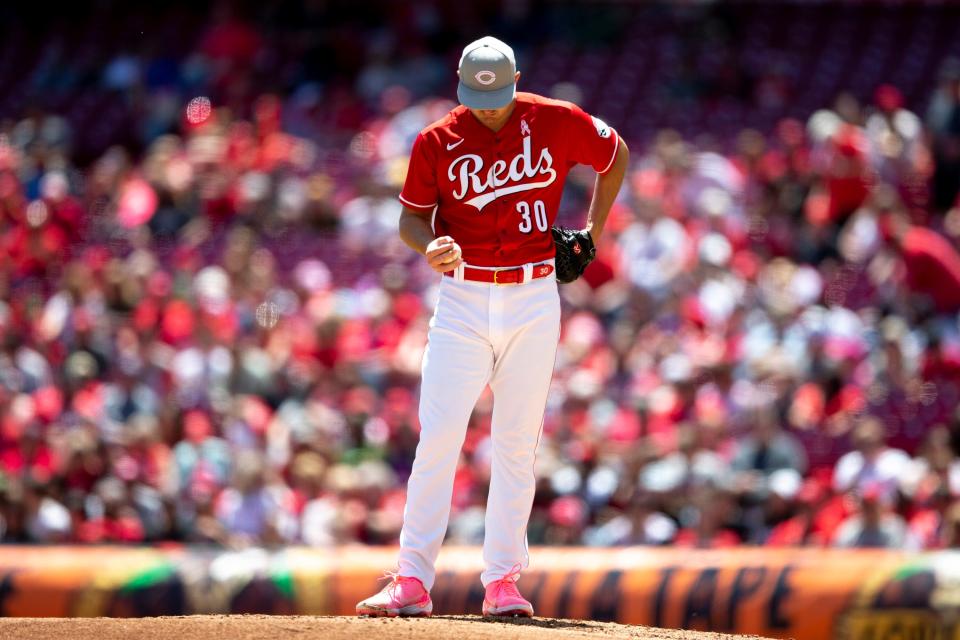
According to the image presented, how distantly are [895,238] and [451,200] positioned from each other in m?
5.65

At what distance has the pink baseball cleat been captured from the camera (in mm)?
6047

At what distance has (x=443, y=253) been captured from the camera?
18.9 feet

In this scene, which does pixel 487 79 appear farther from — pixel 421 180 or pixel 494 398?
pixel 494 398

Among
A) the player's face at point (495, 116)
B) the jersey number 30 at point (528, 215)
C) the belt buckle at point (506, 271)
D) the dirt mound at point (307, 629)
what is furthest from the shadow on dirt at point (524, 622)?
the player's face at point (495, 116)

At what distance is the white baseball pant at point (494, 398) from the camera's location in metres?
5.98

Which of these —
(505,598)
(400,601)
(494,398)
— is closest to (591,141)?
(494,398)

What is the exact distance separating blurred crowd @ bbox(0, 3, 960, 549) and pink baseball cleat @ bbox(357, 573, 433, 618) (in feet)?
11.1

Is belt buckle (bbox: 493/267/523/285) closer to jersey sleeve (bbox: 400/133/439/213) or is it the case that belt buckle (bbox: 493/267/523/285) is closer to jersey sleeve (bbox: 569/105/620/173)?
jersey sleeve (bbox: 400/133/439/213)

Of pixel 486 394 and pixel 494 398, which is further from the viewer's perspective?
pixel 486 394

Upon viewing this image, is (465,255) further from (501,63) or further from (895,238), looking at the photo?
(895,238)

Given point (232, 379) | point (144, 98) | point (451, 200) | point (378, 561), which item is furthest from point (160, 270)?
point (451, 200)

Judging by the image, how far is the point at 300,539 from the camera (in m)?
9.89

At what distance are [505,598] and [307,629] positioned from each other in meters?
0.83

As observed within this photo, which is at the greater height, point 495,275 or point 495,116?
point 495,116
